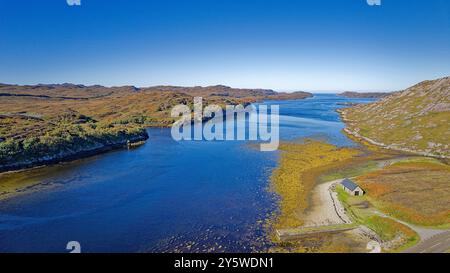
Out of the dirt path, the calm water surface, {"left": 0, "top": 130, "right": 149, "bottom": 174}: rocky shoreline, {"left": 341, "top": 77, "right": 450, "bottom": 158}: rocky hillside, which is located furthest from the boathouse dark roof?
{"left": 0, "top": 130, "right": 149, "bottom": 174}: rocky shoreline

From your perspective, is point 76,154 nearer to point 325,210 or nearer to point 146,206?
point 146,206

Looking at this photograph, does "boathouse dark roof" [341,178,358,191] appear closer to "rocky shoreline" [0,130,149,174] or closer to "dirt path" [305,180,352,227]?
"dirt path" [305,180,352,227]

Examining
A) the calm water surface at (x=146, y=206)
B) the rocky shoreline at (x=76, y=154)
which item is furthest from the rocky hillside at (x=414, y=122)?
the rocky shoreline at (x=76, y=154)

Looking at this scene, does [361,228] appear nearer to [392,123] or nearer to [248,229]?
[248,229]

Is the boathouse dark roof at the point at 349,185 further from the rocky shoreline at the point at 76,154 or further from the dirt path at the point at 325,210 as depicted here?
the rocky shoreline at the point at 76,154

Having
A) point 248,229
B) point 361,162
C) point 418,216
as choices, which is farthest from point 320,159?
point 248,229

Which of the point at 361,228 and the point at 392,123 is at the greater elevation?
the point at 392,123
